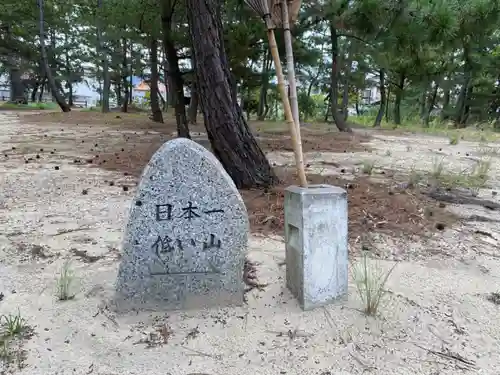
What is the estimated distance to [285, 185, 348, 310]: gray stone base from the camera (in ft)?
6.20

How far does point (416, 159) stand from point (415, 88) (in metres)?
13.2

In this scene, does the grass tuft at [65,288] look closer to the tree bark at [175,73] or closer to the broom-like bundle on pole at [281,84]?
the broom-like bundle on pole at [281,84]

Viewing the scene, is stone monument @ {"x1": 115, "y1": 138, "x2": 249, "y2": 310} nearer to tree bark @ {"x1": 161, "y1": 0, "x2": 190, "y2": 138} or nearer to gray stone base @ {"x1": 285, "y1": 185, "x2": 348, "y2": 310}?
gray stone base @ {"x1": 285, "y1": 185, "x2": 348, "y2": 310}

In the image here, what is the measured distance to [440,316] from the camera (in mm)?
1968

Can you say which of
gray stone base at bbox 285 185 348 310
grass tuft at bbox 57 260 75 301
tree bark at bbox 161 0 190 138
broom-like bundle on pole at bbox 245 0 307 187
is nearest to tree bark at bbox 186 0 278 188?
broom-like bundle on pole at bbox 245 0 307 187

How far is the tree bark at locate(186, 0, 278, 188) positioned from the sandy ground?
1047 mm

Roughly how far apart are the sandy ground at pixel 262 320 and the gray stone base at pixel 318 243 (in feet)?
0.28

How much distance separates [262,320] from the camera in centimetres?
190

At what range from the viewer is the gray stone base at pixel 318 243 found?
189 centimetres

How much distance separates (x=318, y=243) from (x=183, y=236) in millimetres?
607

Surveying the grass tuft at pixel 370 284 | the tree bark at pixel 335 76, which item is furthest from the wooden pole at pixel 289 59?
the tree bark at pixel 335 76

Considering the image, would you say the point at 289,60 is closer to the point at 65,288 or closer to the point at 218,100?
the point at 65,288

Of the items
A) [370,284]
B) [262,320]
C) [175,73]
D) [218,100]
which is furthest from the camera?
[175,73]

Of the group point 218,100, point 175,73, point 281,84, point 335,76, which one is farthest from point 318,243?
point 335,76
